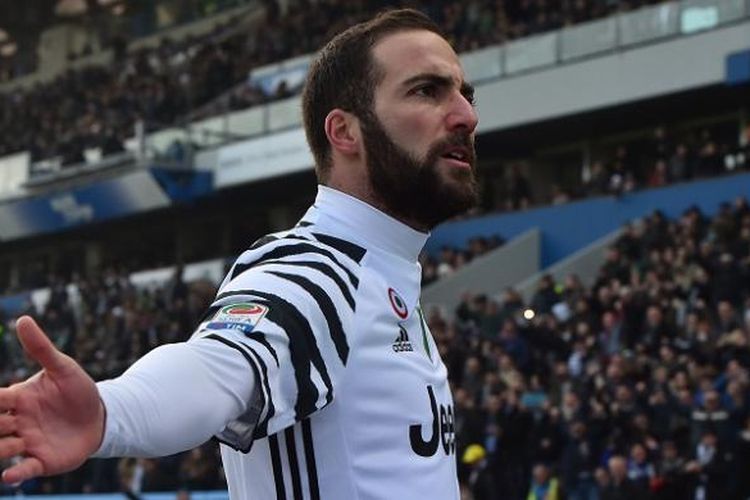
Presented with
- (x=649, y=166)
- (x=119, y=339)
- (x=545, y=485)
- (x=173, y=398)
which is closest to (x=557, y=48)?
(x=649, y=166)

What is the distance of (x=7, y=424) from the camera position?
2.39 meters

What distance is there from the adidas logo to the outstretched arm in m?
0.54

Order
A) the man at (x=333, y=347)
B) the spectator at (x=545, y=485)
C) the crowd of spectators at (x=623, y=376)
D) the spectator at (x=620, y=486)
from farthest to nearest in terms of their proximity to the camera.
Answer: the spectator at (x=545, y=485), the crowd of spectators at (x=623, y=376), the spectator at (x=620, y=486), the man at (x=333, y=347)

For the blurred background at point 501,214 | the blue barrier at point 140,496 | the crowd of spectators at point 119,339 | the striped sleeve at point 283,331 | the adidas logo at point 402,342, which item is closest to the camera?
the striped sleeve at point 283,331

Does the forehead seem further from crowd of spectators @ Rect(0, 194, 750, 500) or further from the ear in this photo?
crowd of spectators @ Rect(0, 194, 750, 500)

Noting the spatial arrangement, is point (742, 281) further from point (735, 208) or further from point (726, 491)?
point (726, 491)

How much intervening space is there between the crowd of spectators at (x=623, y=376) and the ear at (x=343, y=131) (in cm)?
1068

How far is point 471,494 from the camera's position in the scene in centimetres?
1575

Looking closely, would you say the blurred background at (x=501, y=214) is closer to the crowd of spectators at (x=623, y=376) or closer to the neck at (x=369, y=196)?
the crowd of spectators at (x=623, y=376)

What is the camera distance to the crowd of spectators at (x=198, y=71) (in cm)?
2747

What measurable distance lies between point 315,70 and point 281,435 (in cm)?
88

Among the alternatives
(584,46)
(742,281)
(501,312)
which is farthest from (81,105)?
(742,281)

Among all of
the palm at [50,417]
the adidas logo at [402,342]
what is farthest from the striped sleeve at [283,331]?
the palm at [50,417]

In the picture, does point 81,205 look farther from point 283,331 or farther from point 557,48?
point 283,331
